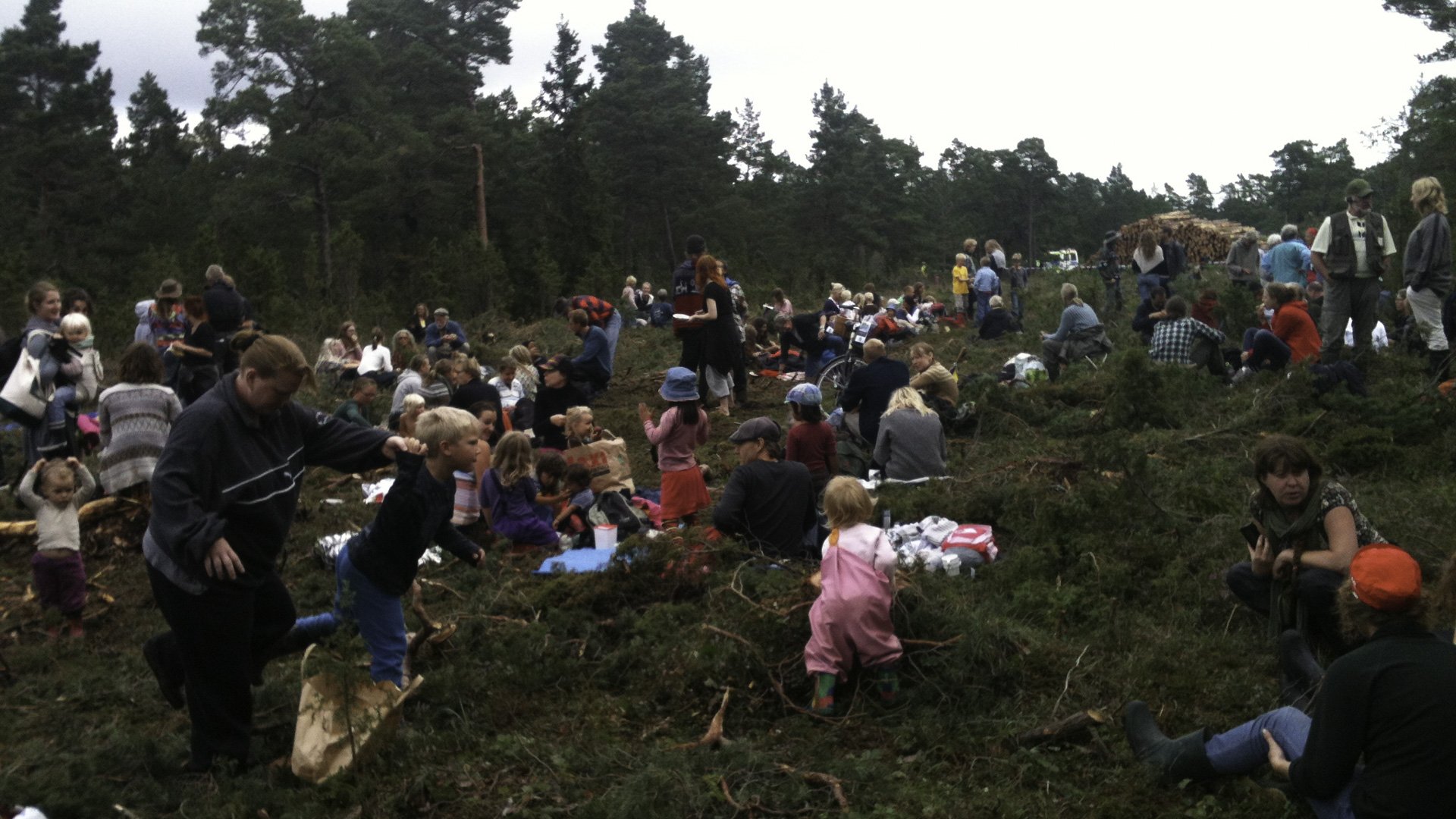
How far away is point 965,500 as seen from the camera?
812cm

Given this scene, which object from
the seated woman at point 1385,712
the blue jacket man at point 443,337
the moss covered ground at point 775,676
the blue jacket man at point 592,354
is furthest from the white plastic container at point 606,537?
the blue jacket man at point 443,337

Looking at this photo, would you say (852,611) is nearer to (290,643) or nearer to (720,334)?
(290,643)

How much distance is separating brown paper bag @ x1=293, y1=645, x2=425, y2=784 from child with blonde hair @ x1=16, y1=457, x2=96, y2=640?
332cm

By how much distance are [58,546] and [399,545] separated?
3440 millimetres

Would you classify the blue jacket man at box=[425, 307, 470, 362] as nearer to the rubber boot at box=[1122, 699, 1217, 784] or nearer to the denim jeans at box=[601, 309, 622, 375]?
the denim jeans at box=[601, 309, 622, 375]

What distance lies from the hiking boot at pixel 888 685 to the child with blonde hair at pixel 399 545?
6.08 ft

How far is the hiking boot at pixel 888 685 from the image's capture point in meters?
5.43

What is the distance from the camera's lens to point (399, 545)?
17.3 ft

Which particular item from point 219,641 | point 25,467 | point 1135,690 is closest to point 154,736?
point 219,641

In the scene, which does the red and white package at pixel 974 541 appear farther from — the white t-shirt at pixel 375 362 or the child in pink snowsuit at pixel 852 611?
the white t-shirt at pixel 375 362

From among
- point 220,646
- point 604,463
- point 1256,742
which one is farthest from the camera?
point 604,463

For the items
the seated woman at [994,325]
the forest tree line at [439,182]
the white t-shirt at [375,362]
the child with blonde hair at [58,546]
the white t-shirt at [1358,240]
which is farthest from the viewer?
the forest tree line at [439,182]

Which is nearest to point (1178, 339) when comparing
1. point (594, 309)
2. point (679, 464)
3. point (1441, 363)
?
point (1441, 363)

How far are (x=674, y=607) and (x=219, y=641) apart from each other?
237 cm
